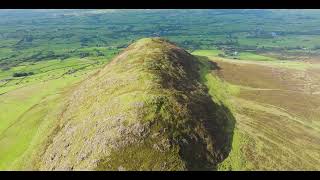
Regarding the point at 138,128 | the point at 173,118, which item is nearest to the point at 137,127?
the point at 138,128

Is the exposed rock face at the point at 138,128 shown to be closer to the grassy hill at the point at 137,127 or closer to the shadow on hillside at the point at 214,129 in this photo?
the grassy hill at the point at 137,127

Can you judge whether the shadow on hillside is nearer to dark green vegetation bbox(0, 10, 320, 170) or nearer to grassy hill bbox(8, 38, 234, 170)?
grassy hill bbox(8, 38, 234, 170)

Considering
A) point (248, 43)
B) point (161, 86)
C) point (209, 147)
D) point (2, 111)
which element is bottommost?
point (248, 43)

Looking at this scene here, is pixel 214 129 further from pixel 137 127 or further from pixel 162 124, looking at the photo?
pixel 137 127
